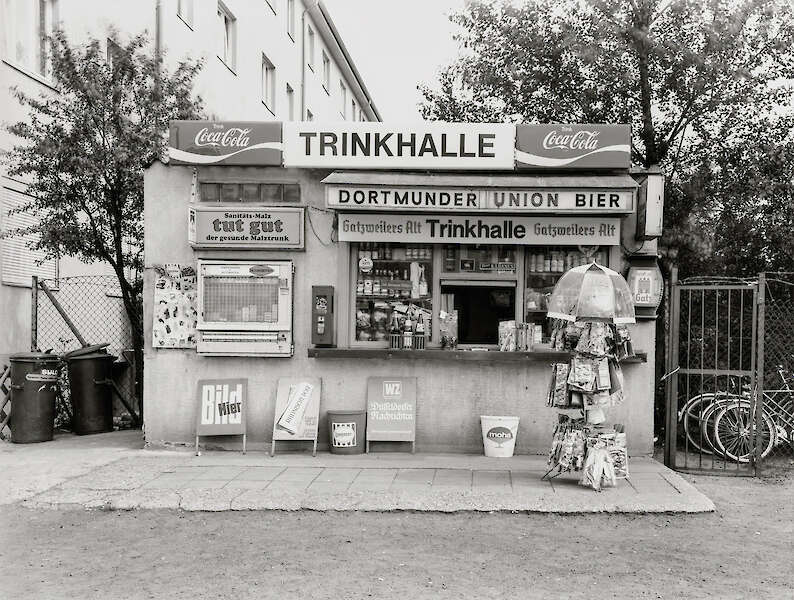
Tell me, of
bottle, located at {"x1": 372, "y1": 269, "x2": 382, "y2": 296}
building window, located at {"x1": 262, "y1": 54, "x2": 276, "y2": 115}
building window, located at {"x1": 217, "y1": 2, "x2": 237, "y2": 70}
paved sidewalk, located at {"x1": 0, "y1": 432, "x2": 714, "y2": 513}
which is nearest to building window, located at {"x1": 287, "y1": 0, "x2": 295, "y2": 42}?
building window, located at {"x1": 262, "y1": 54, "x2": 276, "y2": 115}

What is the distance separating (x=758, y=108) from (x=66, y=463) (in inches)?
406

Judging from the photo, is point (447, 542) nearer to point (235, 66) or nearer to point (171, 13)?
point (171, 13)

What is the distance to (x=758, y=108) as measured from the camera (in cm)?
1227

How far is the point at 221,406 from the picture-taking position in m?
9.73

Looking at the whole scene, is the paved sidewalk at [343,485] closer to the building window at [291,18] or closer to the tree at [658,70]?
the tree at [658,70]

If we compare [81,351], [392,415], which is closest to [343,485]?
[392,415]

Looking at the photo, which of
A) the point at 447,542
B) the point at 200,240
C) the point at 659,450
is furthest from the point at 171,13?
the point at 447,542

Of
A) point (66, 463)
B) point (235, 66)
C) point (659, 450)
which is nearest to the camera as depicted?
point (66, 463)

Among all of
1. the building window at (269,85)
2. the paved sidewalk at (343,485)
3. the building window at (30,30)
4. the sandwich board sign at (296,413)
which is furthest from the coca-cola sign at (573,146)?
the building window at (269,85)

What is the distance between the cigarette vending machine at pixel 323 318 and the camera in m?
9.54

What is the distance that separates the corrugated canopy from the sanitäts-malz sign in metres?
0.14

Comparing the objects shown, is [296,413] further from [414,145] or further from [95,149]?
[95,149]

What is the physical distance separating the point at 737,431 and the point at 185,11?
1515 cm

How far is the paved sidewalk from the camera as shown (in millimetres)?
7297
